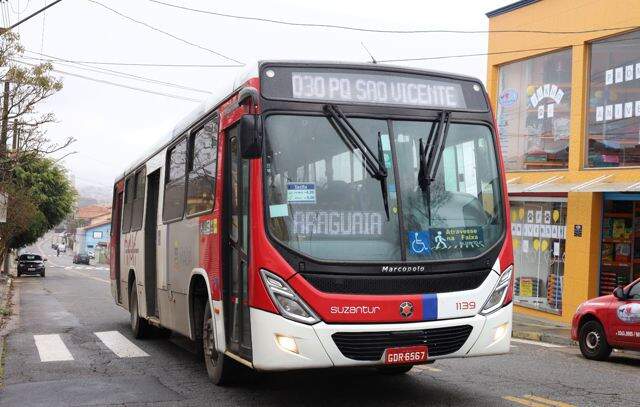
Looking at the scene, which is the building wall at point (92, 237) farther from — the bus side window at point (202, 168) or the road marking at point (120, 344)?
the bus side window at point (202, 168)

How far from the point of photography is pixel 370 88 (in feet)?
22.0

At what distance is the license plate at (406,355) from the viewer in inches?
239

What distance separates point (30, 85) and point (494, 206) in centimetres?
1419

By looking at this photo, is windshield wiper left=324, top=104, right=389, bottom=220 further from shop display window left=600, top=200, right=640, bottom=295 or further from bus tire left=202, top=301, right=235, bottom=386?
shop display window left=600, top=200, right=640, bottom=295

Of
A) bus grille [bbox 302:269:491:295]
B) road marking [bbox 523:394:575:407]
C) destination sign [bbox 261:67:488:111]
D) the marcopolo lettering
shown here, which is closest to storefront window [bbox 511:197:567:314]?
road marking [bbox 523:394:575:407]

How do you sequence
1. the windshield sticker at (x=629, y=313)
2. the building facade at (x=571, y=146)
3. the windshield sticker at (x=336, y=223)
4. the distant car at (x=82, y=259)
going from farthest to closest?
the distant car at (x=82, y=259)
the building facade at (x=571, y=146)
the windshield sticker at (x=629, y=313)
the windshield sticker at (x=336, y=223)

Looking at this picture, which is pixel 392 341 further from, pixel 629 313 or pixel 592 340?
pixel 592 340

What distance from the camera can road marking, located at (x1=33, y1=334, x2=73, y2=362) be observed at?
10.5 m

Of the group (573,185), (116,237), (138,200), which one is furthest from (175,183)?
(573,185)

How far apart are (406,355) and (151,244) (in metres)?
6.16

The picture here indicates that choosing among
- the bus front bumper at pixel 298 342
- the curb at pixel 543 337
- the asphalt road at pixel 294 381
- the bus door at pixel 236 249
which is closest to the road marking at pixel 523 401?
the asphalt road at pixel 294 381

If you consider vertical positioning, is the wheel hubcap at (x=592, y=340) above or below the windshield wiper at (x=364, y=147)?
below

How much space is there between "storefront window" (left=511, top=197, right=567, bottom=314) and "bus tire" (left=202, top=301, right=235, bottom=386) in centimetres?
1216

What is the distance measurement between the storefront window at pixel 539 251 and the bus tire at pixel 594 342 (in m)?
6.37
